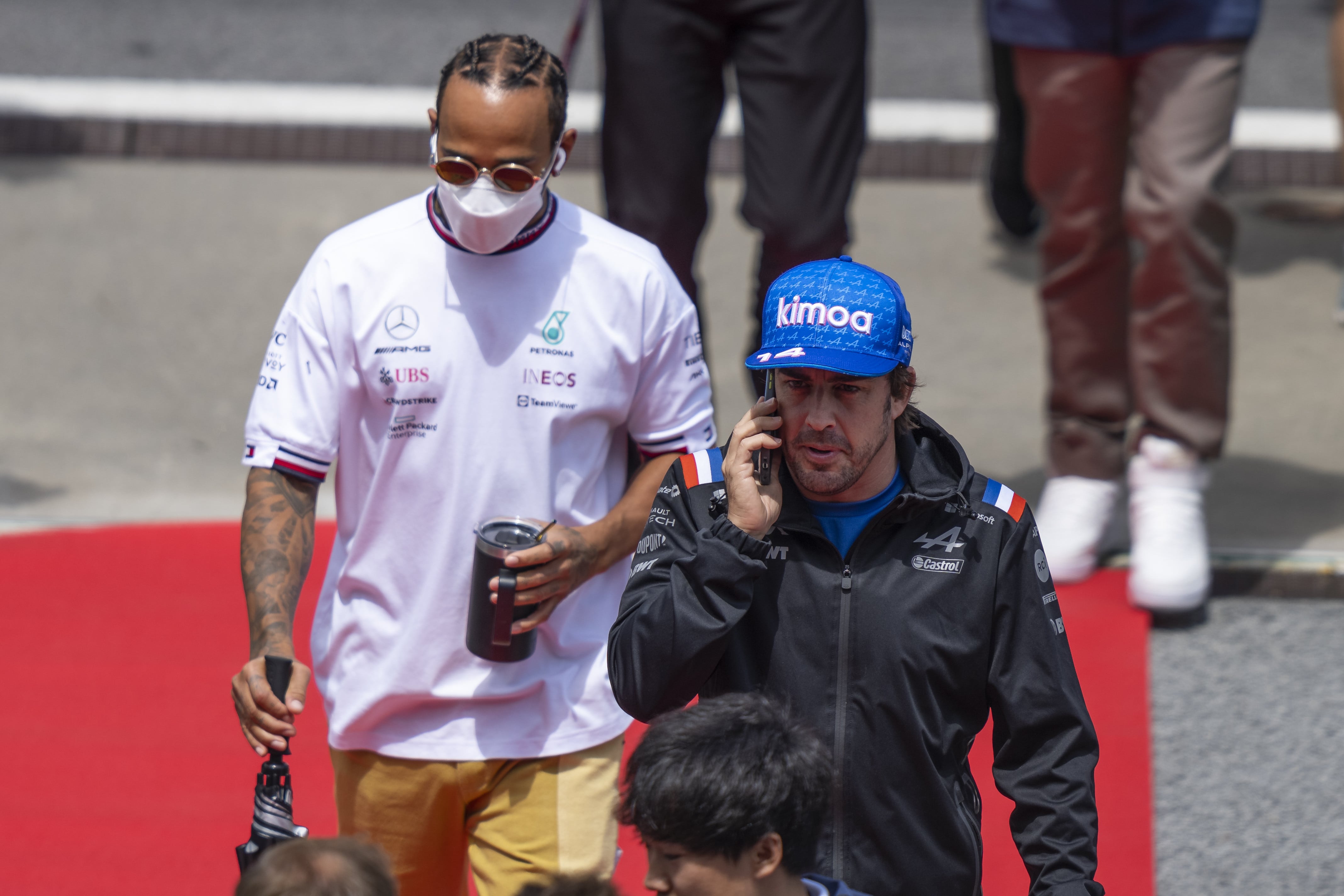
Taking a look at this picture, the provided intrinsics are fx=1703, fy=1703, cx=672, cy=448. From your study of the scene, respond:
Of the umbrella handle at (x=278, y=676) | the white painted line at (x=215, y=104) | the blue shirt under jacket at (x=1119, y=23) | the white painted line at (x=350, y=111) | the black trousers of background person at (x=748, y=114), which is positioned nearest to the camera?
the umbrella handle at (x=278, y=676)

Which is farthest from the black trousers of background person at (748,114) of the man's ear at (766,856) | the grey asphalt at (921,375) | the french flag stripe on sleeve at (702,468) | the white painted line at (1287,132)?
the white painted line at (1287,132)

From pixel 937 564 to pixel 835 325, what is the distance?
1.34 feet

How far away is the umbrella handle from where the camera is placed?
9.41 ft

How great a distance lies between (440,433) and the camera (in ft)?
10.4

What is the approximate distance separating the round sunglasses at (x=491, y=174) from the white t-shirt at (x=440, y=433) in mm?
142

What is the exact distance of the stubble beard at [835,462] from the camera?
8.77 feet

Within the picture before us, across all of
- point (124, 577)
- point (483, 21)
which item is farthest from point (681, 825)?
point (483, 21)

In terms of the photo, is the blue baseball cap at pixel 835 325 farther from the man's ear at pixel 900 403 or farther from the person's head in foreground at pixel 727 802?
the person's head in foreground at pixel 727 802

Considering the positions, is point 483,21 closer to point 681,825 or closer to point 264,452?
point 264,452

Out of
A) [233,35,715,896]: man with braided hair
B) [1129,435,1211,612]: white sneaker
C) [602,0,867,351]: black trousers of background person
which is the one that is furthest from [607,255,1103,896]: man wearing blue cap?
[1129,435,1211,612]: white sneaker

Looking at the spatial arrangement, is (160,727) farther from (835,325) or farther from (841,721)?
(835,325)

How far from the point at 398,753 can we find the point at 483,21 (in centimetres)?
1098

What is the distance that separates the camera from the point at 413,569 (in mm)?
3203

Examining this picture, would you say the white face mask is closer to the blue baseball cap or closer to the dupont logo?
the blue baseball cap
